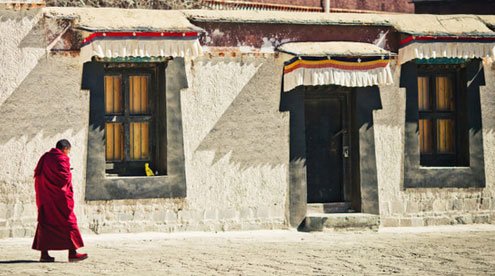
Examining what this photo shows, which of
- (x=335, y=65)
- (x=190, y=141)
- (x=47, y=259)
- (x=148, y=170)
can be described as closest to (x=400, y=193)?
(x=335, y=65)

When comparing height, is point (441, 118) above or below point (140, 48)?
below

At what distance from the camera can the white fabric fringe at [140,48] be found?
12.3 metres

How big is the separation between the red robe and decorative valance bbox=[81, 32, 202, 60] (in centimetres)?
215

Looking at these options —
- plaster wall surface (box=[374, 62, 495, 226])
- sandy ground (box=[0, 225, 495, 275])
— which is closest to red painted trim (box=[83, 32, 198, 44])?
sandy ground (box=[0, 225, 495, 275])

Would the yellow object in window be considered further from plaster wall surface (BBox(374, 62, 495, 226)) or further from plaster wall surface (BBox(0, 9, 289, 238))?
plaster wall surface (BBox(374, 62, 495, 226))

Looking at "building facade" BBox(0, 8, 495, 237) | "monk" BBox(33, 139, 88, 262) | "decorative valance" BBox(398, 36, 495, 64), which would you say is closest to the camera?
"monk" BBox(33, 139, 88, 262)

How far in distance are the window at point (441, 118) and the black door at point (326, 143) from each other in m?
1.19

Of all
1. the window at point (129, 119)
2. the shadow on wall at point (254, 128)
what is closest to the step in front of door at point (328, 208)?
the shadow on wall at point (254, 128)

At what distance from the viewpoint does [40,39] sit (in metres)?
12.5

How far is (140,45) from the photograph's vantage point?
40.8 ft

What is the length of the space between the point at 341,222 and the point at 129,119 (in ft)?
10.4

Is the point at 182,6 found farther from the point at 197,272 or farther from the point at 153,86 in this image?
the point at 197,272

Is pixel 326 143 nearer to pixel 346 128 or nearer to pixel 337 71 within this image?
pixel 346 128

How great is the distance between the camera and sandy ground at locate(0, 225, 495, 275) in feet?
32.7
